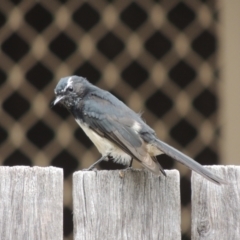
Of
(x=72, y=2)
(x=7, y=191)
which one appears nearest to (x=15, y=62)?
(x=72, y=2)

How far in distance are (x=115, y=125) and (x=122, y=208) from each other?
693 mm

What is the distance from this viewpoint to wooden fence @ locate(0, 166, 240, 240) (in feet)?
8.63

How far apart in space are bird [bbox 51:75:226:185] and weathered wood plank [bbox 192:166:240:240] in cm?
10

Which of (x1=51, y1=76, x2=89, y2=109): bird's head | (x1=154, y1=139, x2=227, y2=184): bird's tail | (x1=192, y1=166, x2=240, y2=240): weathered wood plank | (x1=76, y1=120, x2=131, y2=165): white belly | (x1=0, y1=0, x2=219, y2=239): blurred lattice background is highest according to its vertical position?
(x1=0, y1=0, x2=219, y2=239): blurred lattice background

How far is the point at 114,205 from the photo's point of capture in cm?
269

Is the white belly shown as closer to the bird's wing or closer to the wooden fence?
the bird's wing

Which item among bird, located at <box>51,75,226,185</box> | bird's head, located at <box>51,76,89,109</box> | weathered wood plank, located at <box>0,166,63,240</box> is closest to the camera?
weathered wood plank, located at <box>0,166,63,240</box>

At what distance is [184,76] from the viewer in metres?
6.54

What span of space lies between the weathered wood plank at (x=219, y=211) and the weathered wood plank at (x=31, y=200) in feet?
1.46

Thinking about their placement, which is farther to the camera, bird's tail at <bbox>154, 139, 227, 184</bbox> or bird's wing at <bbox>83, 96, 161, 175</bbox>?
bird's wing at <bbox>83, 96, 161, 175</bbox>

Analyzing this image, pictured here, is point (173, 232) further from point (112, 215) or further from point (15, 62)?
point (15, 62)

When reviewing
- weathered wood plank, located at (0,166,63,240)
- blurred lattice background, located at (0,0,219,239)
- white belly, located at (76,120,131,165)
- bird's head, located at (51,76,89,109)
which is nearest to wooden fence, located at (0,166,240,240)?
weathered wood plank, located at (0,166,63,240)

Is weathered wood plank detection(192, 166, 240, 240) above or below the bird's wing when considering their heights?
below

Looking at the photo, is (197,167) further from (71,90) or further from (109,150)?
(71,90)
